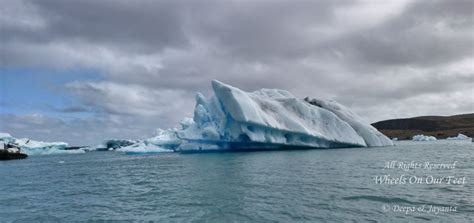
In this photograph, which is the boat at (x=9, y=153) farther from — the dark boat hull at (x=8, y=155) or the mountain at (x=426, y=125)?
the mountain at (x=426, y=125)

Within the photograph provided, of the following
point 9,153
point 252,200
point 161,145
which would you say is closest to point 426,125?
point 161,145

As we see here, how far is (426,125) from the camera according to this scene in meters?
140

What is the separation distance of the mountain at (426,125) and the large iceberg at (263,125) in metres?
89.3

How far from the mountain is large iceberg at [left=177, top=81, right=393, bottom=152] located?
8926 cm

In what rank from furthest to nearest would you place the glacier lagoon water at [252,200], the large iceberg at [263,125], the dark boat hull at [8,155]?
the dark boat hull at [8,155] → the large iceberg at [263,125] → the glacier lagoon water at [252,200]

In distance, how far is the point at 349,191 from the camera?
42.3 feet

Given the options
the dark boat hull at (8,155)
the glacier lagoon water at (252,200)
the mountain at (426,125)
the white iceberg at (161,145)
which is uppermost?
the mountain at (426,125)

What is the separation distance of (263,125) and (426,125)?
416 ft

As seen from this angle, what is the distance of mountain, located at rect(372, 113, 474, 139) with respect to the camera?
127500 mm

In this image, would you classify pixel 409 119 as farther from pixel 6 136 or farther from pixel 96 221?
pixel 96 221

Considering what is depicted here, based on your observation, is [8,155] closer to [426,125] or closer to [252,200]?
[252,200]

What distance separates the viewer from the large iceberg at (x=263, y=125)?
3491 cm

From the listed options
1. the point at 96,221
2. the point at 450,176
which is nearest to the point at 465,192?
the point at 450,176

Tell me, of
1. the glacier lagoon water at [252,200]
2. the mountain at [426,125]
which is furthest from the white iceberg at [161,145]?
the mountain at [426,125]
